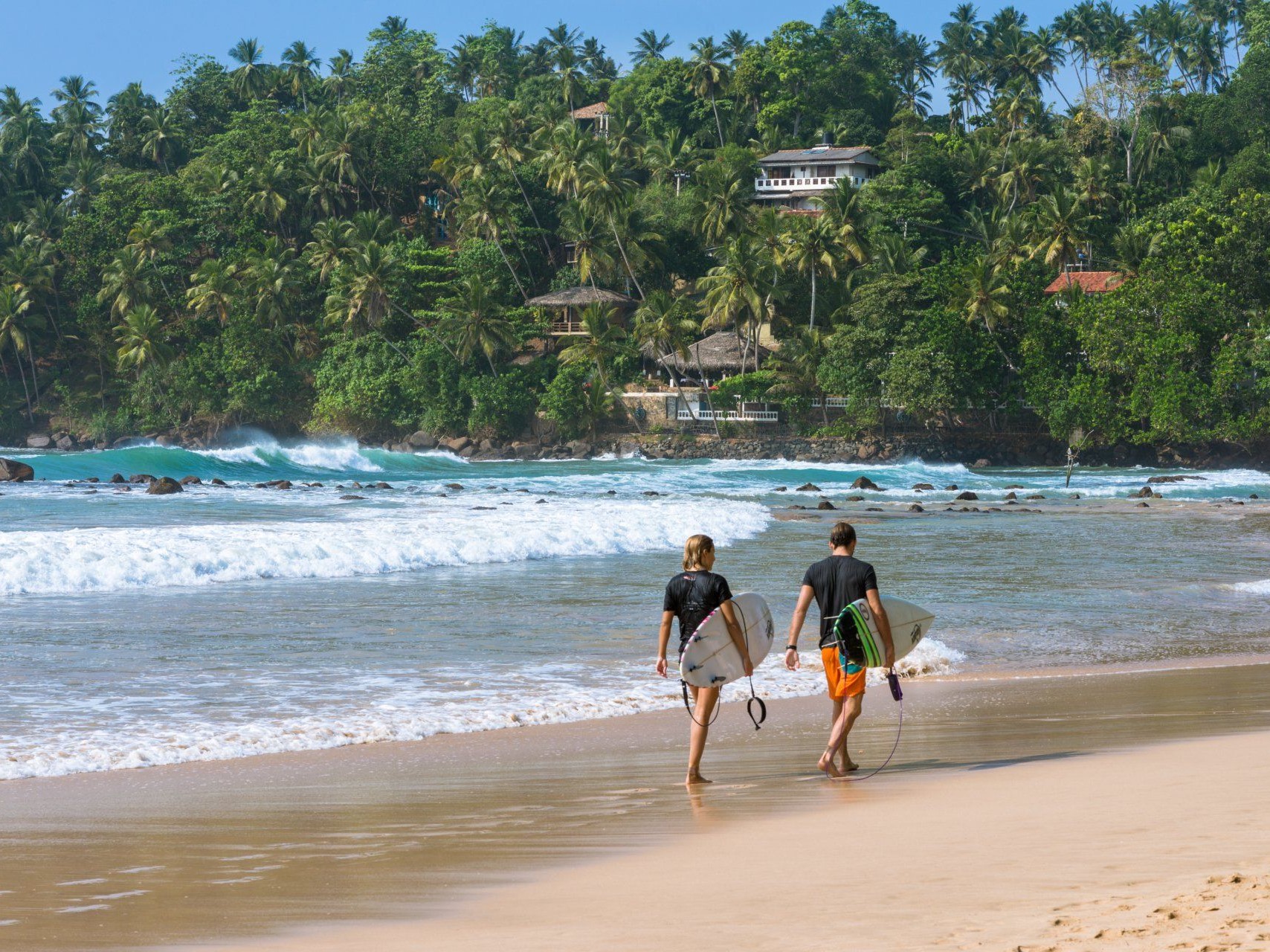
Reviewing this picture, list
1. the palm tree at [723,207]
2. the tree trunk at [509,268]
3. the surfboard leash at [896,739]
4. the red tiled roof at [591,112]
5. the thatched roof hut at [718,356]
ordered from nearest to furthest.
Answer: the surfboard leash at [896,739], the thatched roof hut at [718,356], the palm tree at [723,207], the tree trunk at [509,268], the red tiled roof at [591,112]

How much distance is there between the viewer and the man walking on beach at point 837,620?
7.33m

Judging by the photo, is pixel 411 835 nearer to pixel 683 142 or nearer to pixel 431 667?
pixel 431 667

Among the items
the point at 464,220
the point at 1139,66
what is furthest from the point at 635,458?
the point at 1139,66

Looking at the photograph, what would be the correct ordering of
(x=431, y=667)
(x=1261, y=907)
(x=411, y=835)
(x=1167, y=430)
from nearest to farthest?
(x=1261, y=907) < (x=411, y=835) < (x=431, y=667) < (x=1167, y=430)

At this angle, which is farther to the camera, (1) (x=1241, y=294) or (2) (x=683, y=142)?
(2) (x=683, y=142)

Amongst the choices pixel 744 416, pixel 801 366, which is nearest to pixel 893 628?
pixel 801 366

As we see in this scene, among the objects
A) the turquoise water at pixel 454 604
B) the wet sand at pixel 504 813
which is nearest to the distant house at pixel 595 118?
the turquoise water at pixel 454 604

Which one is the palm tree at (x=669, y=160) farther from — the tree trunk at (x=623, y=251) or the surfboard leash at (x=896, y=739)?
the surfboard leash at (x=896, y=739)

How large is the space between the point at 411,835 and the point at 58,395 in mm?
83003

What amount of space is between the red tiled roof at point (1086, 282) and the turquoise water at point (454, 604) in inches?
1159

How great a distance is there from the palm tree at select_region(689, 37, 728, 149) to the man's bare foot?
268ft

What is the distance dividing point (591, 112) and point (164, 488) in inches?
2234

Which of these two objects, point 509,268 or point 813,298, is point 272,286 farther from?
point 813,298

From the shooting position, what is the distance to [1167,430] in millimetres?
56250
